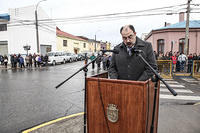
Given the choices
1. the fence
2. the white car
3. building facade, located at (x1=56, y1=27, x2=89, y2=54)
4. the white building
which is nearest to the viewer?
the fence

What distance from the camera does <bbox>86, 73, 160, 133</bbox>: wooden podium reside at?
1.55 metres

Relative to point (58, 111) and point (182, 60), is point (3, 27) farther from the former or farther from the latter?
point (58, 111)

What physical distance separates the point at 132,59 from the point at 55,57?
71.0 ft

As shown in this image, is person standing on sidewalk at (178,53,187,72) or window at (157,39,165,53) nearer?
person standing on sidewalk at (178,53,187,72)

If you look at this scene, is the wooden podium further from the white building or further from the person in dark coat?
the white building

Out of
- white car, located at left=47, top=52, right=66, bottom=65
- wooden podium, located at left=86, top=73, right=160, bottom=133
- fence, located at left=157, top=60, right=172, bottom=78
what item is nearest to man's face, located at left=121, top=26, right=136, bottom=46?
wooden podium, located at left=86, top=73, right=160, bottom=133

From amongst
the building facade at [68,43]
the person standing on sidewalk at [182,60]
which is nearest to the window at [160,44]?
the person standing on sidewalk at [182,60]

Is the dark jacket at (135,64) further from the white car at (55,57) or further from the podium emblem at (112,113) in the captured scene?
the white car at (55,57)

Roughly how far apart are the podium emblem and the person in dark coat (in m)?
0.57

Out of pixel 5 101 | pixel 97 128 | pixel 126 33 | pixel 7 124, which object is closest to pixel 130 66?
pixel 126 33

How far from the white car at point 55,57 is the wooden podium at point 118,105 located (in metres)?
20.8

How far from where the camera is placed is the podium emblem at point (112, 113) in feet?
5.54

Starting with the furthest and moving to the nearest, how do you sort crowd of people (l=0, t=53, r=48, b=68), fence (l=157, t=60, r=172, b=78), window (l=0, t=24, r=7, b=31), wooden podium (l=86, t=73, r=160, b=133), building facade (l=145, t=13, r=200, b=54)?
window (l=0, t=24, r=7, b=31), building facade (l=145, t=13, r=200, b=54), crowd of people (l=0, t=53, r=48, b=68), fence (l=157, t=60, r=172, b=78), wooden podium (l=86, t=73, r=160, b=133)

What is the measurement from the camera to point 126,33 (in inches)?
79.2
